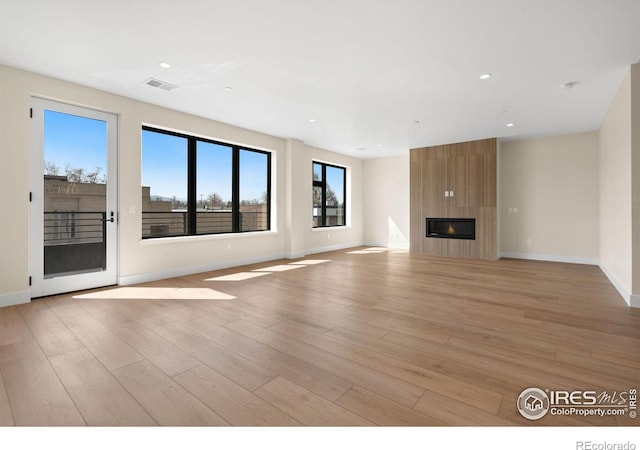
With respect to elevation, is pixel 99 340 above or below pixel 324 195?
below

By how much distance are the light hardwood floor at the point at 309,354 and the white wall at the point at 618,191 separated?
505 millimetres

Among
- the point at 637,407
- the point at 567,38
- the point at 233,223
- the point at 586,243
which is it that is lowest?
the point at 637,407

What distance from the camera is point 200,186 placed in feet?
18.9

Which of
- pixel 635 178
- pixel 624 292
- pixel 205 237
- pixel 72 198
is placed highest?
pixel 635 178

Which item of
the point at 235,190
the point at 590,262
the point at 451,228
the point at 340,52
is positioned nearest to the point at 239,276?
the point at 235,190

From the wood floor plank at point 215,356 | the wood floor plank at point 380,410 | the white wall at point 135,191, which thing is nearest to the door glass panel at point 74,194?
the white wall at point 135,191

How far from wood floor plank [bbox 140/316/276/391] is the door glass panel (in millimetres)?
2042

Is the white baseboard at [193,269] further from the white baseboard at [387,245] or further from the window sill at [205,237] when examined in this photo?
the white baseboard at [387,245]

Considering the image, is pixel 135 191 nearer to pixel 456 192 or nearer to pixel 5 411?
pixel 5 411

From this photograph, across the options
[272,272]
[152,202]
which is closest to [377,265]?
[272,272]

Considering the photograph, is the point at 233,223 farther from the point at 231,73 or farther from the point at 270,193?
the point at 231,73

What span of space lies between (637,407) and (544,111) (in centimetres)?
492

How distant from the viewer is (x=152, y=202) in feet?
17.0

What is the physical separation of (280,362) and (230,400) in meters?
0.52
